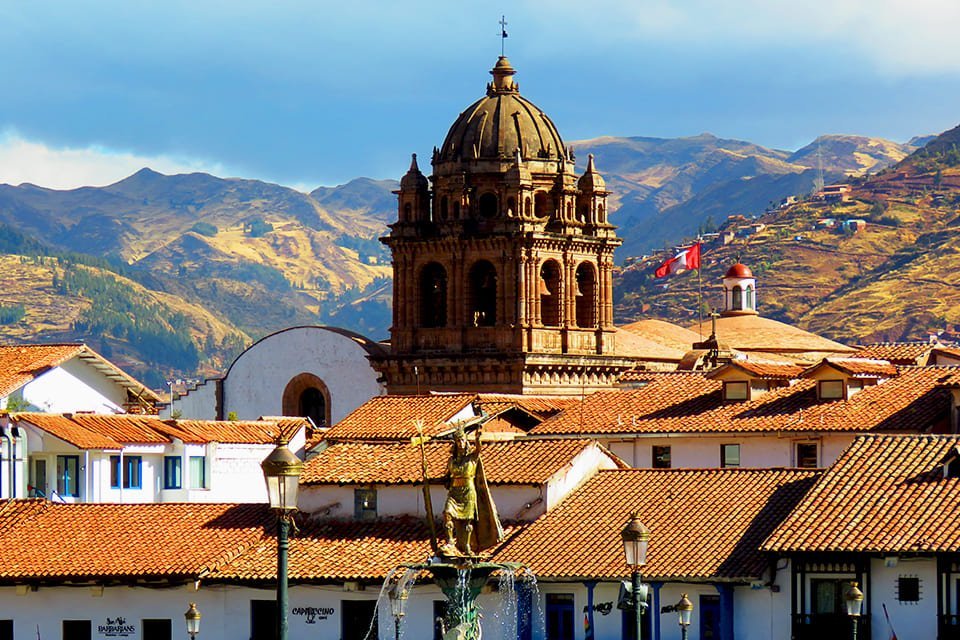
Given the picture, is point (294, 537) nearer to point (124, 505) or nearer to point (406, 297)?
point (124, 505)

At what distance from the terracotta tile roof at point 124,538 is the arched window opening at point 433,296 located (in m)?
37.2

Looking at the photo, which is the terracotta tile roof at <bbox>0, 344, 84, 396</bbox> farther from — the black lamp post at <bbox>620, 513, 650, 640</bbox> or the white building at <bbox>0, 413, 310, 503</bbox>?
the black lamp post at <bbox>620, 513, 650, 640</bbox>

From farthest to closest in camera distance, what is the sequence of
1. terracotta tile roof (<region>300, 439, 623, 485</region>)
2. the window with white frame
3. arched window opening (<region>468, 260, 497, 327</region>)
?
arched window opening (<region>468, 260, 497, 327</region>), the window with white frame, terracotta tile roof (<region>300, 439, 623, 485</region>)

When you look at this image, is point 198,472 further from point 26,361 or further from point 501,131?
point 501,131

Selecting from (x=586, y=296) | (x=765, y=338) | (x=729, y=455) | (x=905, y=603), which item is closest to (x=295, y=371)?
(x=586, y=296)

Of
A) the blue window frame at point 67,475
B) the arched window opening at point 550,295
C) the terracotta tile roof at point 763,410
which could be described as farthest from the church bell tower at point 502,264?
the blue window frame at point 67,475


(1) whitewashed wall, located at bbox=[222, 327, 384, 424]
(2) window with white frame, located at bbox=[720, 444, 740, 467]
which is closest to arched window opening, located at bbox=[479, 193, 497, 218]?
(1) whitewashed wall, located at bbox=[222, 327, 384, 424]

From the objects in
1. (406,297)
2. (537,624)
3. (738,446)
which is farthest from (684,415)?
(406,297)

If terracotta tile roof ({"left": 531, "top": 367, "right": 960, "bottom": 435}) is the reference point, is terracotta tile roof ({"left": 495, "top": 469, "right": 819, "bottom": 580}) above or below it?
below

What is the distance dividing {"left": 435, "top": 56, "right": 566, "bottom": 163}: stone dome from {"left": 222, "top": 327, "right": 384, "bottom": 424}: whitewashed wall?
10394mm

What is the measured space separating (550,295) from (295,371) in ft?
43.7

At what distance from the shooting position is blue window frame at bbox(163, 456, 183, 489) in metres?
87.6

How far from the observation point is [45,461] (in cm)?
8375

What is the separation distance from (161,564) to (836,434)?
20.0m
